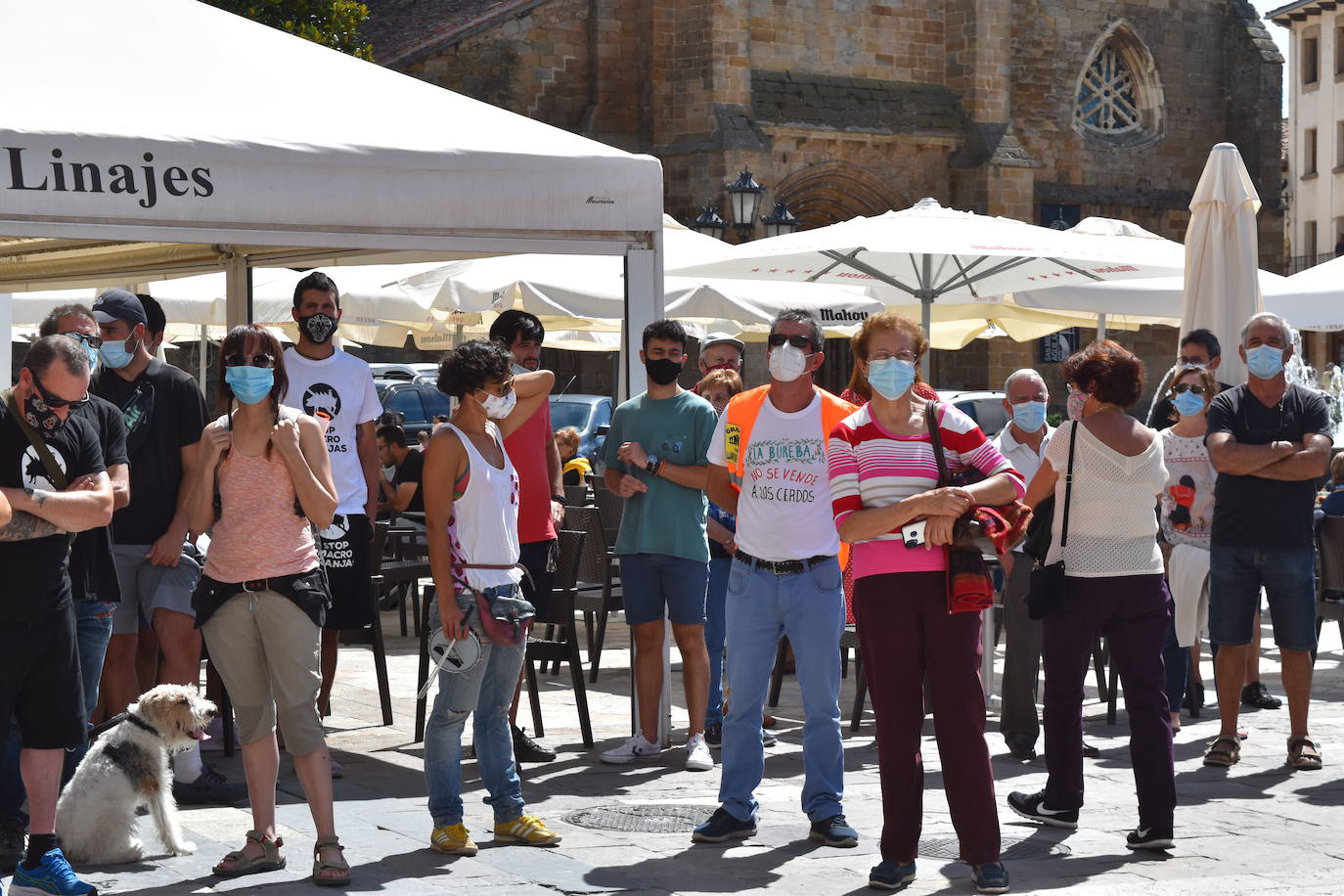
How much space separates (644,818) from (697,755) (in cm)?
102

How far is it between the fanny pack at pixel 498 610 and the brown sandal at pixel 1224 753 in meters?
3.27

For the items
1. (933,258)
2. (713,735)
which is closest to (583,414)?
(933,258)

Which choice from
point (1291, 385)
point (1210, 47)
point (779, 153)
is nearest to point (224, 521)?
point (1291, 385)

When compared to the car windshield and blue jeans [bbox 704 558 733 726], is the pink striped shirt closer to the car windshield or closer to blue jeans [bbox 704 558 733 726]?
blue jeans [bbox 704 558 733 726]

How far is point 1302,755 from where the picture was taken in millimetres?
Result: 7945

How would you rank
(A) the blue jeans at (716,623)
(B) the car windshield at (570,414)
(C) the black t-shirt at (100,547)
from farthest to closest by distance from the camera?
(B) the car windshield at (570,414)
(A) the blue jeans at (716,623)
(C) the black t-shirt at (100,547)

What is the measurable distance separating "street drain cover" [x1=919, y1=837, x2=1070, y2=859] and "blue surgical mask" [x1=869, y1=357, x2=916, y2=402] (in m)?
1.59

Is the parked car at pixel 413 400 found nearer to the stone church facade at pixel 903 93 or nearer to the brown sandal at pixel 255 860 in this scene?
the stone church facade at pixel 903 93

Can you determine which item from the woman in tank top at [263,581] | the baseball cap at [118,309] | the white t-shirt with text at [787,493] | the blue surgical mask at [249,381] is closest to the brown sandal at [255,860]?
the woman in tank top at [263,581]

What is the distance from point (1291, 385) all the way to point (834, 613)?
2.69 meters

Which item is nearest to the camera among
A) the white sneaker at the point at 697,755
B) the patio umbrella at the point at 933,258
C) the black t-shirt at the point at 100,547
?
the black t-shirt at the point at 100,547

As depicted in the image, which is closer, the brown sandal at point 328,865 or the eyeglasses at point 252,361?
the brown sandal at point 328,865

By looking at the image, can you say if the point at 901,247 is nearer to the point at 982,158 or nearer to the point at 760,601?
the point at 760,601

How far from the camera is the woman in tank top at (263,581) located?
590 centimetres
